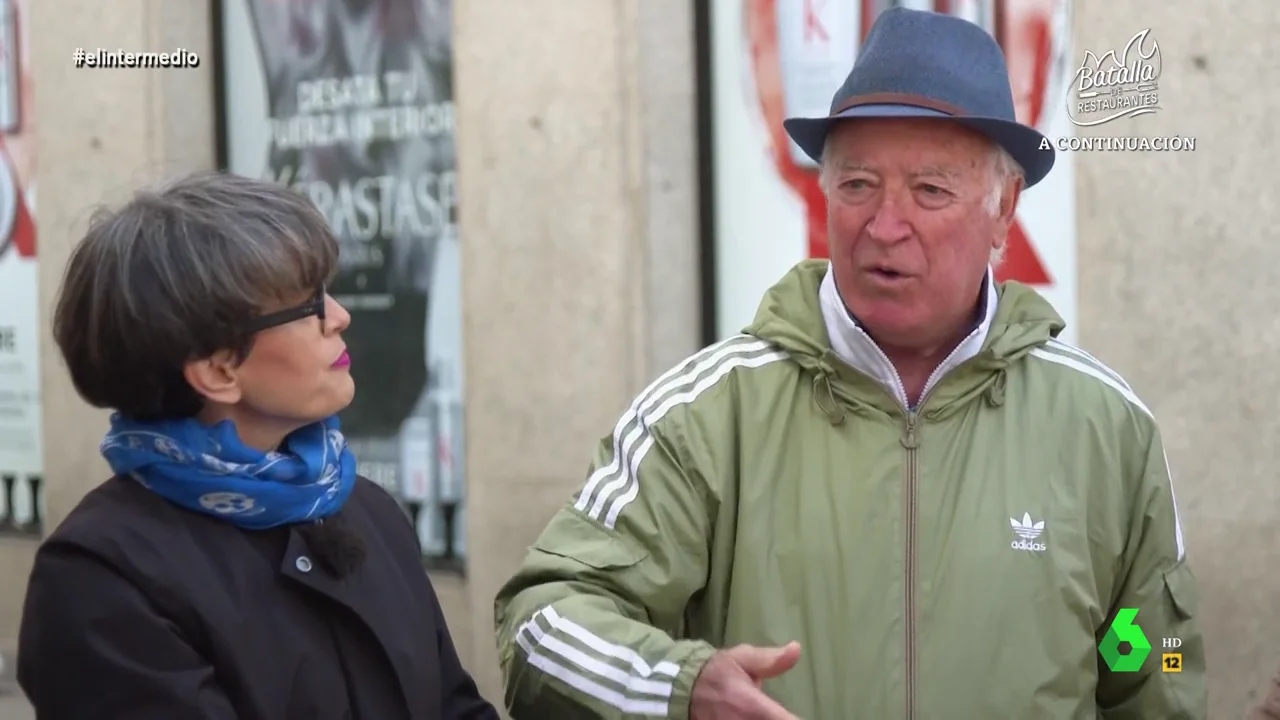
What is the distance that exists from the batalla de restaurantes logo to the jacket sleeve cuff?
2833 millimetres

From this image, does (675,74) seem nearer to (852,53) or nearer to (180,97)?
(852,53)

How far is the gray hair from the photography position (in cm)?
270

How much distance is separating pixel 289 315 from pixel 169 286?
0.59 ft

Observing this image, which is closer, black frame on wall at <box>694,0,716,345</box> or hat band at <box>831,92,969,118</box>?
hat band at <box>831,92,969,118</box>

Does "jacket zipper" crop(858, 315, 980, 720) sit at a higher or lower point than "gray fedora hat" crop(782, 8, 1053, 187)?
lower

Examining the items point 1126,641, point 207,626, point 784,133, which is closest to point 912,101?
point 1126,641

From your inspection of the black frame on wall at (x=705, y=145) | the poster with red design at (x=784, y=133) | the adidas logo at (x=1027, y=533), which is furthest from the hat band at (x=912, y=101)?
the black frame on wall at (x=705, y=145)

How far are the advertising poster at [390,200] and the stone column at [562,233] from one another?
0.66m

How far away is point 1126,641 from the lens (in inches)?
101

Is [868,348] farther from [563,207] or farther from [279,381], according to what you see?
[563,207]

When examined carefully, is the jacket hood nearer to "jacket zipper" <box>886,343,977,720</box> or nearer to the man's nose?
"jacket zipper" <box>886,343,977,720</box>

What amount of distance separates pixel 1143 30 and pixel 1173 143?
0.33m

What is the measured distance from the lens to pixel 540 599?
2.48 m

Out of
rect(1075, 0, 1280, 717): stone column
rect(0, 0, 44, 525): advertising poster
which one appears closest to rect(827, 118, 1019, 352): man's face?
rect(1075, 0, 1280, 717): stone column
